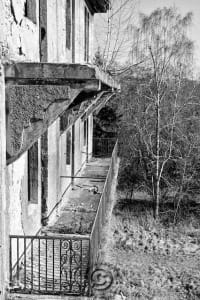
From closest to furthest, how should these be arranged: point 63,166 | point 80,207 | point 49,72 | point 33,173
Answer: point 49,72
point 33,173
point 80,207
point 63,166

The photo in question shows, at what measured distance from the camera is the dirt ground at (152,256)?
361 inches

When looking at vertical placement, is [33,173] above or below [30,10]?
below

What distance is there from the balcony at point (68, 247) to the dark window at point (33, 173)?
73 cm

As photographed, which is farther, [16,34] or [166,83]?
[166,83]

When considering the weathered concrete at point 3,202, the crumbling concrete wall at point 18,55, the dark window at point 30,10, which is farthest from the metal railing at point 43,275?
the dark window at point 30,10

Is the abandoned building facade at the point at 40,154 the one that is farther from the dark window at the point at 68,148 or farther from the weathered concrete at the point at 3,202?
the dark window at the point at 68,148

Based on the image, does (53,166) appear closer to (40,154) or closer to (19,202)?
(40,154)

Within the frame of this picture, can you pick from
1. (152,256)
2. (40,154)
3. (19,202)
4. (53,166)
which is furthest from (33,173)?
(152,256)

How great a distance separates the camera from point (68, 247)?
620cm

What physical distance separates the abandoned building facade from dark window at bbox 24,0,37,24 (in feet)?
0.04

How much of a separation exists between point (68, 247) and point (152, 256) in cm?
736

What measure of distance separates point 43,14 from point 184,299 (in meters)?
7.44

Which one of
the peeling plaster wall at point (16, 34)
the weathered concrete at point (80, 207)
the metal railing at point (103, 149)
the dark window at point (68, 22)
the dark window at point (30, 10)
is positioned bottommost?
the metal railing at point (103, 149)

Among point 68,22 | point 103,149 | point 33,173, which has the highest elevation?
point 68,22
